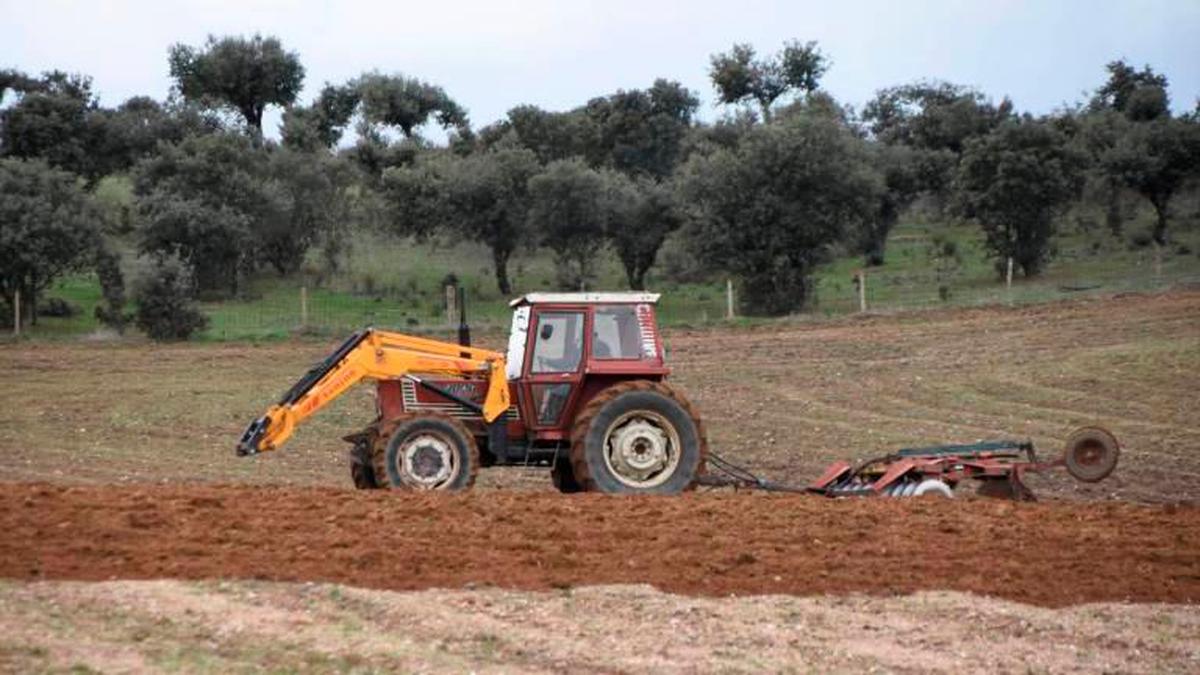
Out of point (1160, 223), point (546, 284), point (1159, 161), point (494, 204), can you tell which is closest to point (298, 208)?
point (494, 204)

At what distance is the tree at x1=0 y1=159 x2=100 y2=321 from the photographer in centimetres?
3738

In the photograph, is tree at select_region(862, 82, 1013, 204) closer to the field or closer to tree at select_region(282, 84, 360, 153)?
tree at select_region(282, 84, 360, 153)

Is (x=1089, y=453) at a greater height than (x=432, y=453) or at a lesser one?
lesser

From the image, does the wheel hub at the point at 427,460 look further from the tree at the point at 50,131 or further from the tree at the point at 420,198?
the tree at the point at 50,131

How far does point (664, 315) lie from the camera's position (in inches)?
1604

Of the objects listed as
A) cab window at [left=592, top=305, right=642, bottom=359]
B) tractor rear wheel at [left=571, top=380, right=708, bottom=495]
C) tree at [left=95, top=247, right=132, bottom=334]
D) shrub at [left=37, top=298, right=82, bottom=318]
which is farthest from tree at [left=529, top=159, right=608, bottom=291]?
tractor rear wheel at [left=571, top=380, right=708, bottom=495]

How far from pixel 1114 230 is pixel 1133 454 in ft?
111

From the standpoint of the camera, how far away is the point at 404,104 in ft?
235

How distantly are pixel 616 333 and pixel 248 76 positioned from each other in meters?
55.8

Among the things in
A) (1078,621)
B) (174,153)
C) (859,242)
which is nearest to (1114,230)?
(859,242)

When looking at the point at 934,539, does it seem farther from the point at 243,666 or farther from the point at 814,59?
the point at 814,59

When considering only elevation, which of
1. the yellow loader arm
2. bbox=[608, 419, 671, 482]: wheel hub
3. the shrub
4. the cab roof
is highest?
the cab roof

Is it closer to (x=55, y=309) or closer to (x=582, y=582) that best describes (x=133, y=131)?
(x=55, y=309)

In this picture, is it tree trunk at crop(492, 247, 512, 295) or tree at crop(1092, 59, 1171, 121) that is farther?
tree at crop(1092, 59, 1171, 121)
